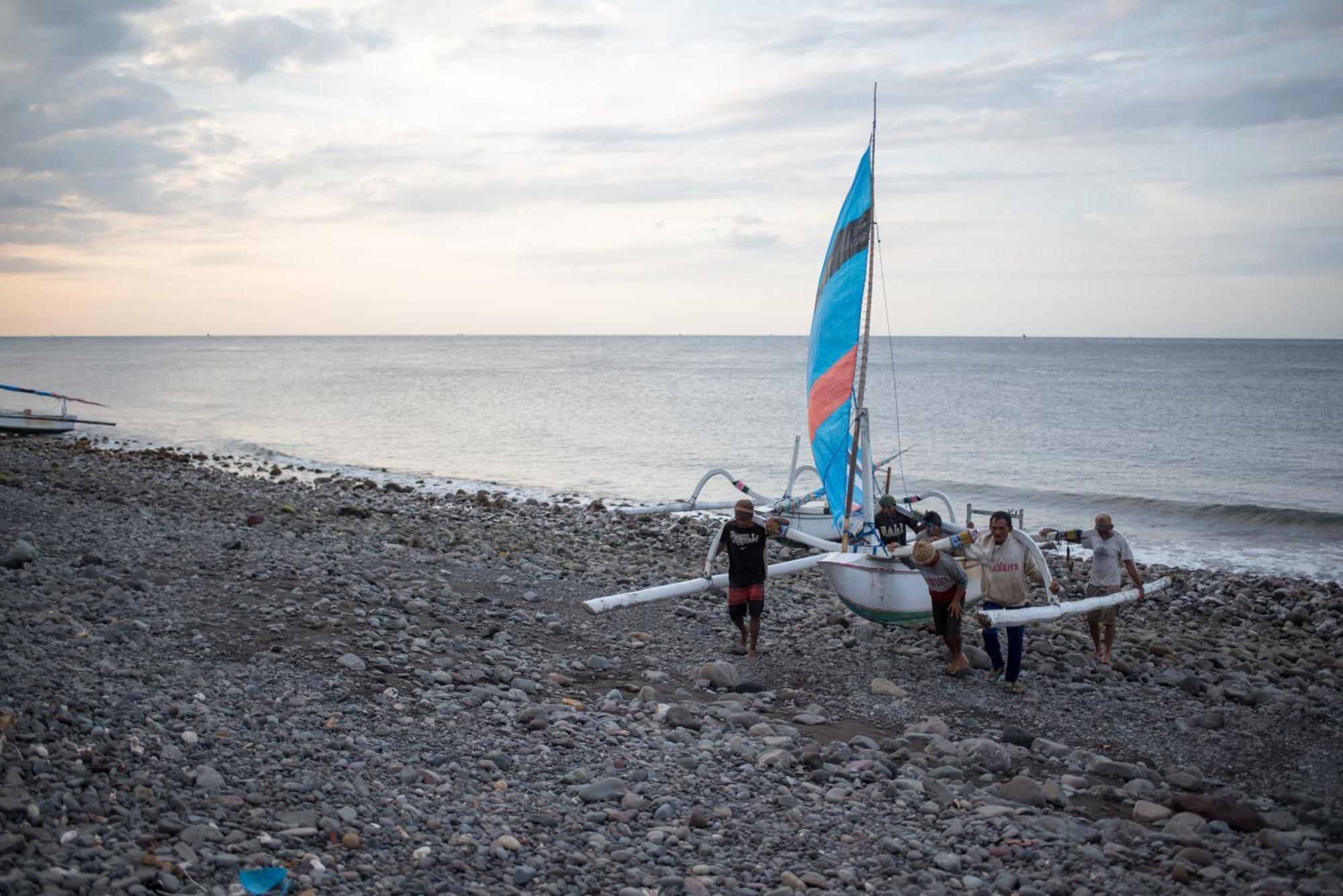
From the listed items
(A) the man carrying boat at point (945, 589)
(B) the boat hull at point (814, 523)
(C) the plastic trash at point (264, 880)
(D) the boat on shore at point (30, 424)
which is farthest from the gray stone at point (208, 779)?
(D) the boat on shore at point (30, 424)

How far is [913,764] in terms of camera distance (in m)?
7.66

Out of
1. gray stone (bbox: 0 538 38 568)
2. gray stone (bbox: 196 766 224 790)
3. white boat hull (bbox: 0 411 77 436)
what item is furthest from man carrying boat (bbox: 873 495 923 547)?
white boat hull (bbox: 0 411 77 436)

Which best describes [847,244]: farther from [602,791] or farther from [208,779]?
[208,779]

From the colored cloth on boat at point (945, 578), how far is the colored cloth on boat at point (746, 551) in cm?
161

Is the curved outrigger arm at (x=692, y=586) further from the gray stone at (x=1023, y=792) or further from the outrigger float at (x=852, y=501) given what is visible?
the gray stone at (x=1023, y=792)

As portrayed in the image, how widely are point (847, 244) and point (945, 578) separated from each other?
220 inches

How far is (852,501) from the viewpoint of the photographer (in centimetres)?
1324

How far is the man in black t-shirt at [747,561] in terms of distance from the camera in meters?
10.3

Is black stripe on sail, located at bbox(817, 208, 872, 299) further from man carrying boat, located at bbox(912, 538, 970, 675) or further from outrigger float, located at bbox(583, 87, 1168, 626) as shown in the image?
man carrying boat, located at bbox(912, 538, 970, 675)

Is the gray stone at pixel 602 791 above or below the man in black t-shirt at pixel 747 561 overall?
below

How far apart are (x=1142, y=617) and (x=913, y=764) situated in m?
8.01

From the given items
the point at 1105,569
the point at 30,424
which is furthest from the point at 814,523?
the point at 30,424

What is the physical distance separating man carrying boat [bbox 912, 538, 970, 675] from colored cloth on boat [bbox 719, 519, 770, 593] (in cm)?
155

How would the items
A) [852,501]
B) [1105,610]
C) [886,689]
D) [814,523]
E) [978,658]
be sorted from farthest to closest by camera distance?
[814,523] → [852,501] → [1105,610] → [978,658] → [886,689]
